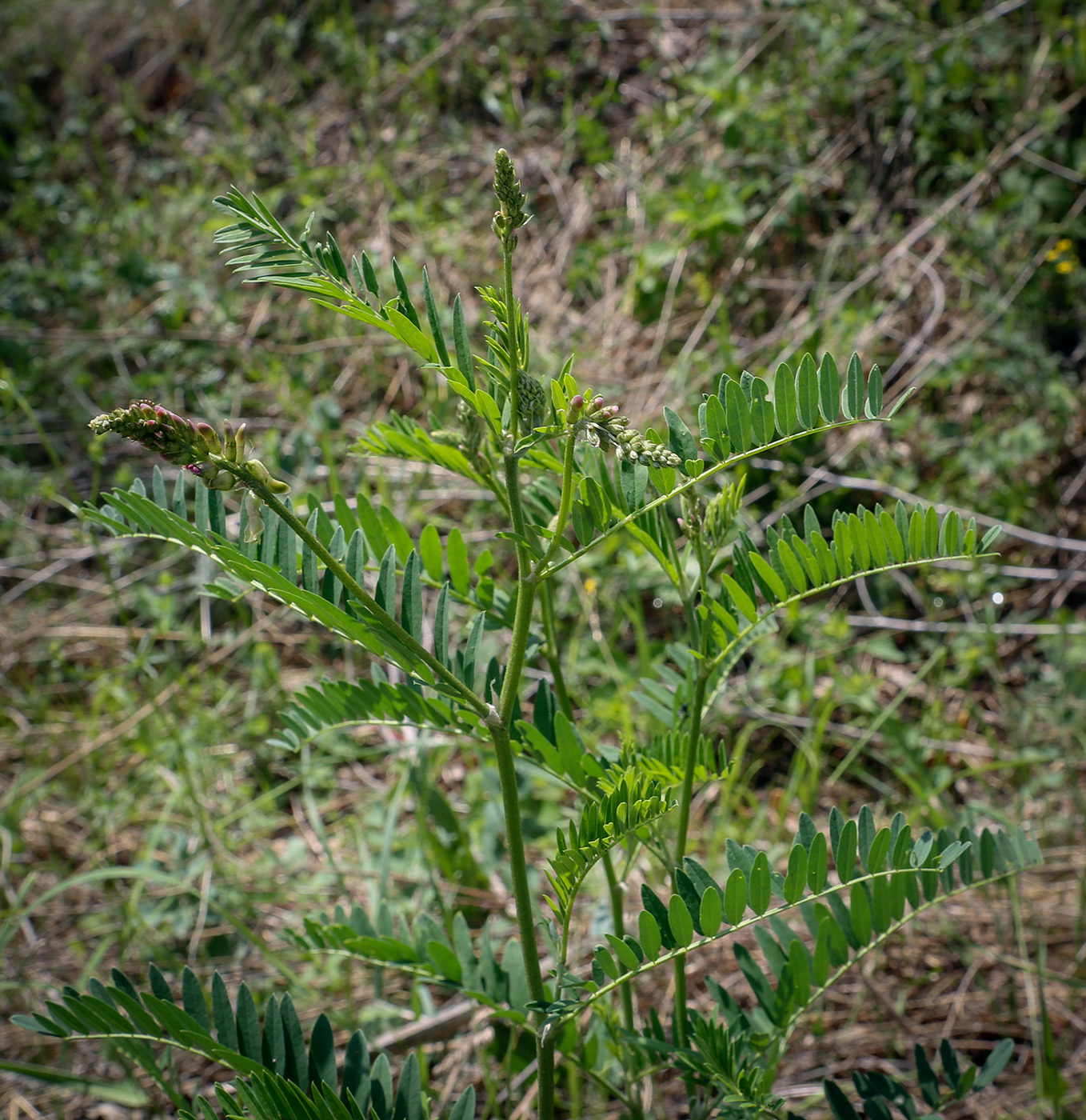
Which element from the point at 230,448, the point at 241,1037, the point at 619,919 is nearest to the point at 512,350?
the point at 230,448

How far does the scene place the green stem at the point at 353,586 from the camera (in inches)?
26.4

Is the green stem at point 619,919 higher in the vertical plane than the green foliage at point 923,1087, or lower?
higher

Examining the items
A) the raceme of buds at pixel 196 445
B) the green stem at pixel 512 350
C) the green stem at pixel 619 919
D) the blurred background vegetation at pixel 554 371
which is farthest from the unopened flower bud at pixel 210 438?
the blurred background vegetation at pixel 554 371

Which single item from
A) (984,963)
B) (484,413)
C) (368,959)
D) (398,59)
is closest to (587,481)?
(484,413)

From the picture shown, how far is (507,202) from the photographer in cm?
69

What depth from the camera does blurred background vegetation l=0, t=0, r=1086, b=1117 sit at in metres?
1.80

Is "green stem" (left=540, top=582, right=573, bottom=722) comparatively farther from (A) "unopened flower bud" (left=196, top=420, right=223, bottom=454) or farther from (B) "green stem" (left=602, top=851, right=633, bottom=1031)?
(A) "unopened flower bud" (left=196, top=420, right=223, bottom=454)

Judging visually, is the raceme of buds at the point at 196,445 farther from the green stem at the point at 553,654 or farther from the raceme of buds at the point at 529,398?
the green stem at the point at 553,654

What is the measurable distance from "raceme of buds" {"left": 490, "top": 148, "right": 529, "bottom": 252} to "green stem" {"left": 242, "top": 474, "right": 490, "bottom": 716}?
0.86 ft

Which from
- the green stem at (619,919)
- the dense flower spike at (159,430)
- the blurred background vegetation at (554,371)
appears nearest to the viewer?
the dense flower spike at (159,430)

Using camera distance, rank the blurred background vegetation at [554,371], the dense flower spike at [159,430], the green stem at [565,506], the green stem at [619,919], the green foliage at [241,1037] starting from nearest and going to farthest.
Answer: the dense flower spike at [159,430] → the green stem at [565,506] → the green foliage at [241,1037] → the green stem at [619,919] → the blurred background vegetation at [554,371]

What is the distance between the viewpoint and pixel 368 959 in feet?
3.29

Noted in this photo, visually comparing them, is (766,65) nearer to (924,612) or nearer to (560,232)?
(560,232)

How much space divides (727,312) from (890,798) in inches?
70.2
